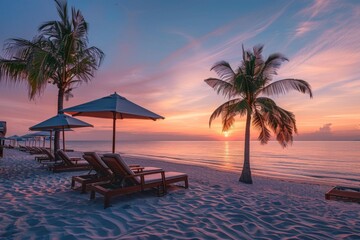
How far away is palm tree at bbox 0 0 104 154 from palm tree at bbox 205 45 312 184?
7259 mm

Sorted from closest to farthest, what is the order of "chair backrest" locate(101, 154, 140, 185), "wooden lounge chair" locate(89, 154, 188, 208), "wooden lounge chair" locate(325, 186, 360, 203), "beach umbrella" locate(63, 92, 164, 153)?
1. "wooden lounge chair" locate(89, 154, 188, 208)
2. "chair backrest" locate(101, 154, 140, 185)
3. "beach umbrella" locate(63, 92, 164, 153)
4. "wooden lounge chair" locate(325, 186, 360, 203)

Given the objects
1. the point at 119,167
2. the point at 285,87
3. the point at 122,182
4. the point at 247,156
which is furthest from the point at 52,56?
the point at 285,87

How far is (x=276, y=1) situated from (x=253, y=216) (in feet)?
27.9

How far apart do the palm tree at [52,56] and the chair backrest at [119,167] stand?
766 centimetres

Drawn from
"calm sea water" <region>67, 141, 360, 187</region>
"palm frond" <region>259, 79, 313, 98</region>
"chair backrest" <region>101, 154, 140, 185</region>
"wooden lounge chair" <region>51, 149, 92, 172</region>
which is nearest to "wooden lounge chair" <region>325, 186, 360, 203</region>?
"palm frond" <region>259, 79, 313, 98</region>

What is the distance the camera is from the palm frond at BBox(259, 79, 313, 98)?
330 inches

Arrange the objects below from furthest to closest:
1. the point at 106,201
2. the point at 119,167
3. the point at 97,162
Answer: the point at 97,162 → the point at 119,167 → the point at 106,201

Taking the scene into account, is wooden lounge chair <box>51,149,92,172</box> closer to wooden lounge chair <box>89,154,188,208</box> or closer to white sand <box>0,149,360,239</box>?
white sand <box>0,149,360,239</box>

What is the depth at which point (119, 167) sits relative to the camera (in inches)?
171

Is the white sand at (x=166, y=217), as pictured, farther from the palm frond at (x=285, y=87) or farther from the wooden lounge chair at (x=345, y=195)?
Answer: the palm frond at (x=285, y=87)

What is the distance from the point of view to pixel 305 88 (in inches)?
329

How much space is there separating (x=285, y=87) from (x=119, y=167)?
25.1ft

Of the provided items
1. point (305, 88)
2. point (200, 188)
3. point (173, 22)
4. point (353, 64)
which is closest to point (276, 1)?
point (305, 88)

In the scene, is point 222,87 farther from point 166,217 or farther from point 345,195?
point 166,217
